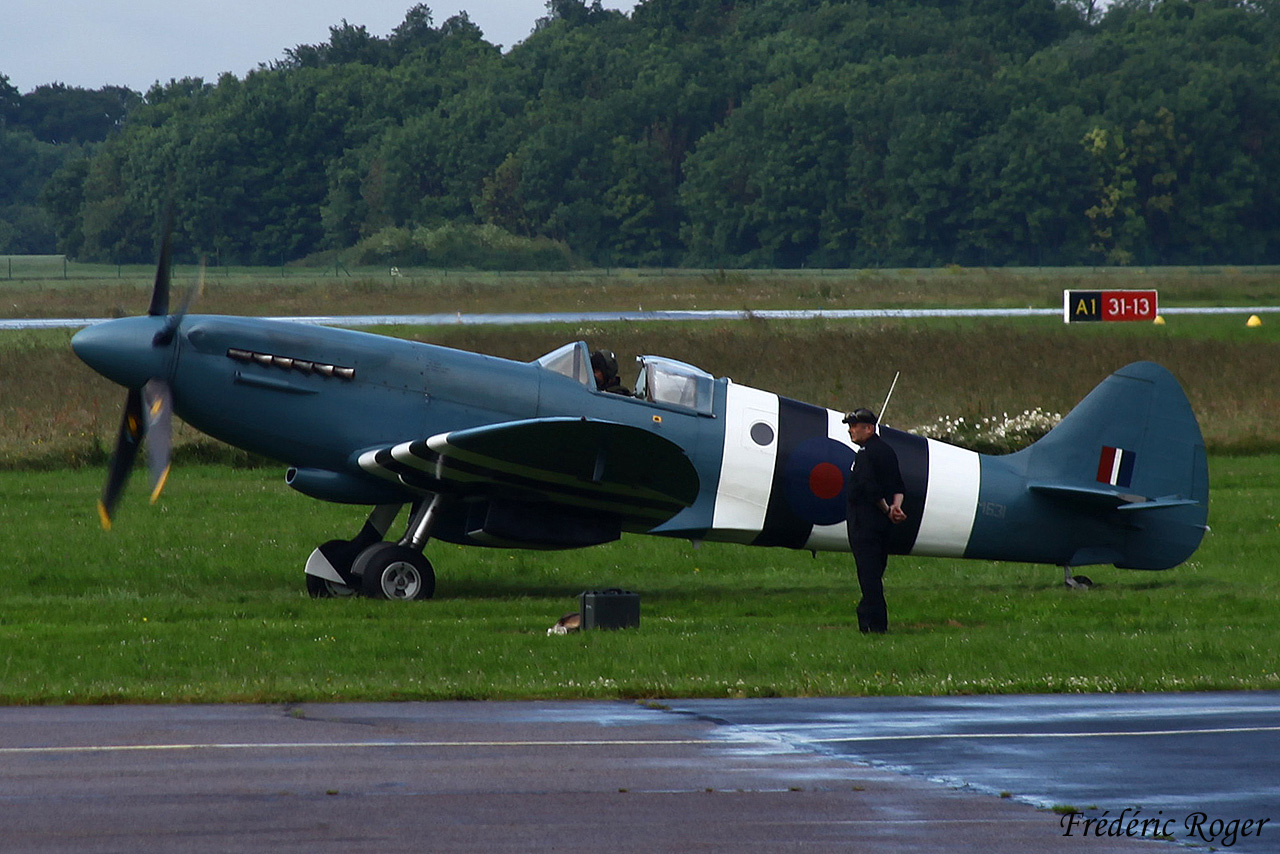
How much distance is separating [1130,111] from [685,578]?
274 feet

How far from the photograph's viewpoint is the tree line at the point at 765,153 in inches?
3634

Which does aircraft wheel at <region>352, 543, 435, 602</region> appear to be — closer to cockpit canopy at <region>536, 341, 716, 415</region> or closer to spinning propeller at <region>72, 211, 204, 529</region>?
spinning propeller at <region>72, 211, 204, 529</region>

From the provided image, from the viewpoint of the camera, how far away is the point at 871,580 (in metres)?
12.4

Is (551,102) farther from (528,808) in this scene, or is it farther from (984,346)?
(528,808)

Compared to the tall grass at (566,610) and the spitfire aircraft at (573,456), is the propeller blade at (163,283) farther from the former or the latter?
the tall grass at (566,610)

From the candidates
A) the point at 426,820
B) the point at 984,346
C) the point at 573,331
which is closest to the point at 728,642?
the point at 426,820

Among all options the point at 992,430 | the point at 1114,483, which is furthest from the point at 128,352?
the point at 992,430

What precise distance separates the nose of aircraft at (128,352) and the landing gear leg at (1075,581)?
8487mm

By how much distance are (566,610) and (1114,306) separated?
33637mm

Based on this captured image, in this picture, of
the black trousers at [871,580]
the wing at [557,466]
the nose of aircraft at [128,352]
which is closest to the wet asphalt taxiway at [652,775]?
the black trousers at [871,580]

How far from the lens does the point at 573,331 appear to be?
119 ft

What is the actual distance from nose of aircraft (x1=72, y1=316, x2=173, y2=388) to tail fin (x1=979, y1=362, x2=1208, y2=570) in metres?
7.55

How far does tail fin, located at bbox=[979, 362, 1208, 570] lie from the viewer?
1549 cm

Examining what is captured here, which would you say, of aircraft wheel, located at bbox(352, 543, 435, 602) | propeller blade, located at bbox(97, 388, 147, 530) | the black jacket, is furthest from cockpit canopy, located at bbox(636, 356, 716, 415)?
propeller blade, located at bbox(97, 388, 147, 530)
